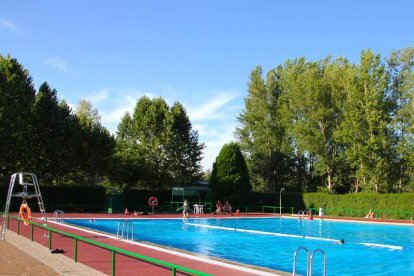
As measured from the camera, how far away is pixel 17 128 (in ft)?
147

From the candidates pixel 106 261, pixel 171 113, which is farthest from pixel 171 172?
pixel 106 261

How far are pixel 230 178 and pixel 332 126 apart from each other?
44.9 feet

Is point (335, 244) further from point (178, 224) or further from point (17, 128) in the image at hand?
point (17, 128)

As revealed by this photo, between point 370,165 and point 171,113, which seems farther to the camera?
point 171,113

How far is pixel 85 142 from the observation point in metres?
51.0

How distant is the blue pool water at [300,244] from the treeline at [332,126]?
44.5ft

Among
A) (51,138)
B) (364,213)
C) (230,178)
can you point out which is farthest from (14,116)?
(364,213)

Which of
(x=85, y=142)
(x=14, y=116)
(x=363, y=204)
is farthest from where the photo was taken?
(x=85, y=142)

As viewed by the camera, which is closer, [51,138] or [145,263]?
[145,263]

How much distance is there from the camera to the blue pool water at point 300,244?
19.2 m

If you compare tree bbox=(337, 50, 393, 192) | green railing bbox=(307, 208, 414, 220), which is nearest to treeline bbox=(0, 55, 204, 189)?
green railing bbox=(307, 208, 414, 220)

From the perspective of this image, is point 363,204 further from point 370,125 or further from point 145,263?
point 145,263

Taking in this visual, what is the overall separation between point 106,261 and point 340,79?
1780 inches

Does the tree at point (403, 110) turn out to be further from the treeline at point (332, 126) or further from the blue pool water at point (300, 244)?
the blue pool water at point (300, 244)
